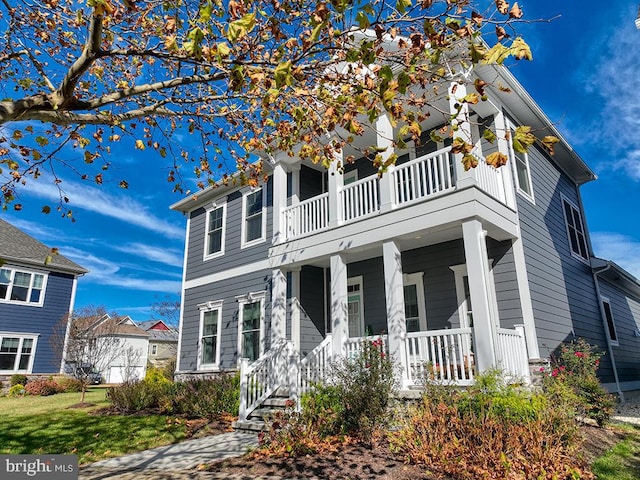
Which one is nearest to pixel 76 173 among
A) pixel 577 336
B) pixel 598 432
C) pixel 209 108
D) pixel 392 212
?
pixel 209 108

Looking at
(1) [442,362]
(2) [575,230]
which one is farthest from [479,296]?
(2) [575,230]

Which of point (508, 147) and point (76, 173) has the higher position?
point (508, 147)

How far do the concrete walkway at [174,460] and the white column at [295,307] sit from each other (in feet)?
11.0

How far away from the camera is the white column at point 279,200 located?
11523 mm

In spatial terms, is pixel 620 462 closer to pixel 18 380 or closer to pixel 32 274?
pixel 18 380

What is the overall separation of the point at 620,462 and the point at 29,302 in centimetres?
2428

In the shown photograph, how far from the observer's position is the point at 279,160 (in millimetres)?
12008

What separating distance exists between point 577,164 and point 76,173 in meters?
13.3

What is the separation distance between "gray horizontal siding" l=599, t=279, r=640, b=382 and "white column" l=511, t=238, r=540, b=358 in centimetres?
617

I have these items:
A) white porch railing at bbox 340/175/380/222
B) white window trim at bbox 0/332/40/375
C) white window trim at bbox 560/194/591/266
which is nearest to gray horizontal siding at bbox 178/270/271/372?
white porch railing at bbox 340/175/380/222

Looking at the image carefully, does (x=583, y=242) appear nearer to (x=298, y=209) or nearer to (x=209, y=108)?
(x=298, y=209)

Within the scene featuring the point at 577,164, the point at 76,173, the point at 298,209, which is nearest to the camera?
the point at 76,173

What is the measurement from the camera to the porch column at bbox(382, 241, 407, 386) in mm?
8031

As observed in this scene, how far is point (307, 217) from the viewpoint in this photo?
436 inches
